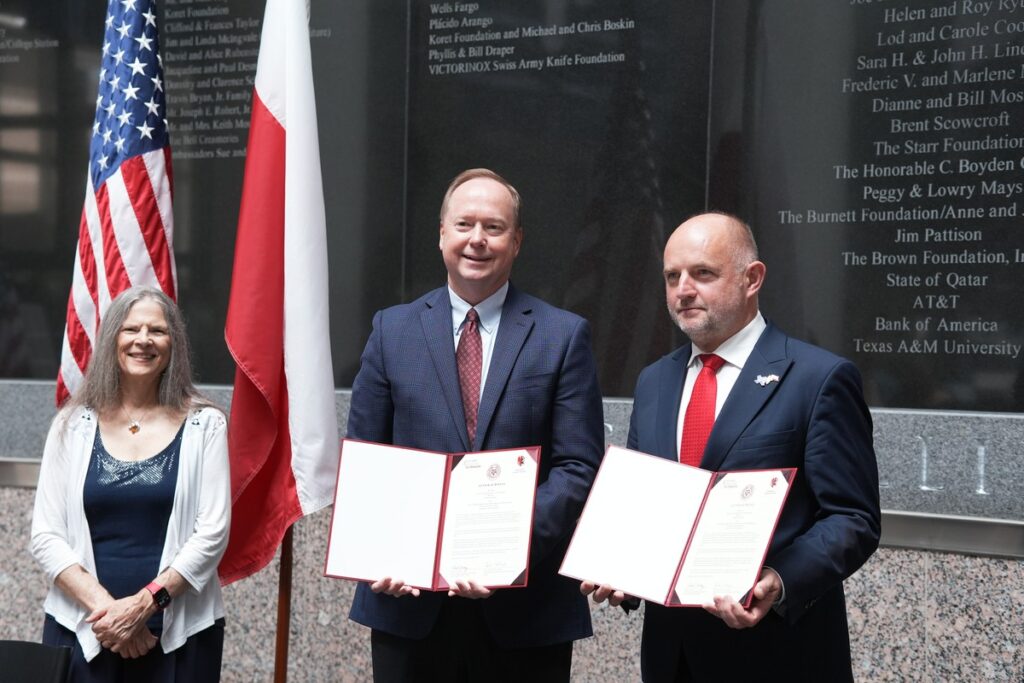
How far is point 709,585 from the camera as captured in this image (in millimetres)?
2562

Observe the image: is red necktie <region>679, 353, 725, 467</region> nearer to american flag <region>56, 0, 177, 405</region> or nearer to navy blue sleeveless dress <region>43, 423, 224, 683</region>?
navy blue sleeveless dress <region>43, 423, 224, 683</region>

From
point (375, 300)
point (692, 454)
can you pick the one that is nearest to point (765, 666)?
point (692, 454)

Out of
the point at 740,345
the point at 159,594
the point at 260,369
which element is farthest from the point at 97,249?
the point at 740,345

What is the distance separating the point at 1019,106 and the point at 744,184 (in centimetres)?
105

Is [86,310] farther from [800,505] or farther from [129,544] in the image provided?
[800,505]

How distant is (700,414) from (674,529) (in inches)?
12.6

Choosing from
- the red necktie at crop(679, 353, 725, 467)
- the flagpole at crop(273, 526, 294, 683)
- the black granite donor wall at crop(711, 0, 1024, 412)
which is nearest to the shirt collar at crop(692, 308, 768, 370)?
the red necktie at crop(679, 353, 725, 467)

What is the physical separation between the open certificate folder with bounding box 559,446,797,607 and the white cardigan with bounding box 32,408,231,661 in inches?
57.7

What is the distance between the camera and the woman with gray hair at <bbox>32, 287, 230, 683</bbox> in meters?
3.62

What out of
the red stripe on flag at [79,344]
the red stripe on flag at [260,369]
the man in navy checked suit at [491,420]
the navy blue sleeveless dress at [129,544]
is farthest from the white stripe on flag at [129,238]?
the man in navy checked suit at [491,420]

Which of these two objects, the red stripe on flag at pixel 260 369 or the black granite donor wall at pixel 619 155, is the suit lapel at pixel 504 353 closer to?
the red stripe on flag at pixel 260 369

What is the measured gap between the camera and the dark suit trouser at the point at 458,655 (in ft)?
10.2

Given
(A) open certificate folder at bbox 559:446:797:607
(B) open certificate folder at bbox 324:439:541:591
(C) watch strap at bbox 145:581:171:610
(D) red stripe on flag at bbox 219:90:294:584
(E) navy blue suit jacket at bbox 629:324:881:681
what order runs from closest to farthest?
1. (A) open certificate folder at bbox 559:446:797:607
2. (E) navy blue suit jacket at bbox 629:324:881:681
3. (B) open certificate folder at bbox 324:439:541:591
4. (C) watch strap at bbox 145:581:171:610
5. (D) red stripe on flag at bbox 219:90:294:584

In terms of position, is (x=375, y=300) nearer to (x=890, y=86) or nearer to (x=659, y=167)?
(x=659, y=167)
